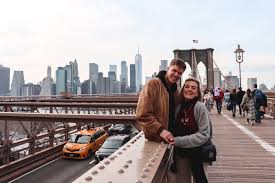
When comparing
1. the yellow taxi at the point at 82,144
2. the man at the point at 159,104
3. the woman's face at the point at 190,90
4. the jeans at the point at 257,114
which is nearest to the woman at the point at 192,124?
the woman's face at the point at 190,90

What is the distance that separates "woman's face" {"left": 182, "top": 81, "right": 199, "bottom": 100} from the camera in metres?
2.99

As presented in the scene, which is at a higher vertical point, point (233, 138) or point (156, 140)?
point (156, 140)

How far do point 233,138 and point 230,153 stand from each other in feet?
7.43

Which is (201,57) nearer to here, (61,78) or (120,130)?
(120,130)

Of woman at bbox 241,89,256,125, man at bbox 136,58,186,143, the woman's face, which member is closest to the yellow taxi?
woman at bbox 241,89,256,125

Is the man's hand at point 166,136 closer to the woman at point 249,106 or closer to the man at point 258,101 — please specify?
the woman at point 249,106

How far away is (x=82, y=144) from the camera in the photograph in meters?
23.6

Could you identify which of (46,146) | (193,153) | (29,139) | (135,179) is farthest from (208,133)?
(46,146)

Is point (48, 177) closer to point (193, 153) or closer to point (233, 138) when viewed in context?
point (233, 138)

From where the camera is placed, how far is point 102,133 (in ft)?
89.5

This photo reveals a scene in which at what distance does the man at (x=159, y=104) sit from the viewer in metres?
2.56

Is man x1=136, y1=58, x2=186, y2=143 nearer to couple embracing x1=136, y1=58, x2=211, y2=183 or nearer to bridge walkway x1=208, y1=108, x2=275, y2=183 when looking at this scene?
couple embracing x1=136, y1=58, x2=211, y2=183

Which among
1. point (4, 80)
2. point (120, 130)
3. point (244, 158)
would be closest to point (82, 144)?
point (120, 130)

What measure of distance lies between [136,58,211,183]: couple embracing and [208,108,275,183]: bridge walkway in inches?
78.0
